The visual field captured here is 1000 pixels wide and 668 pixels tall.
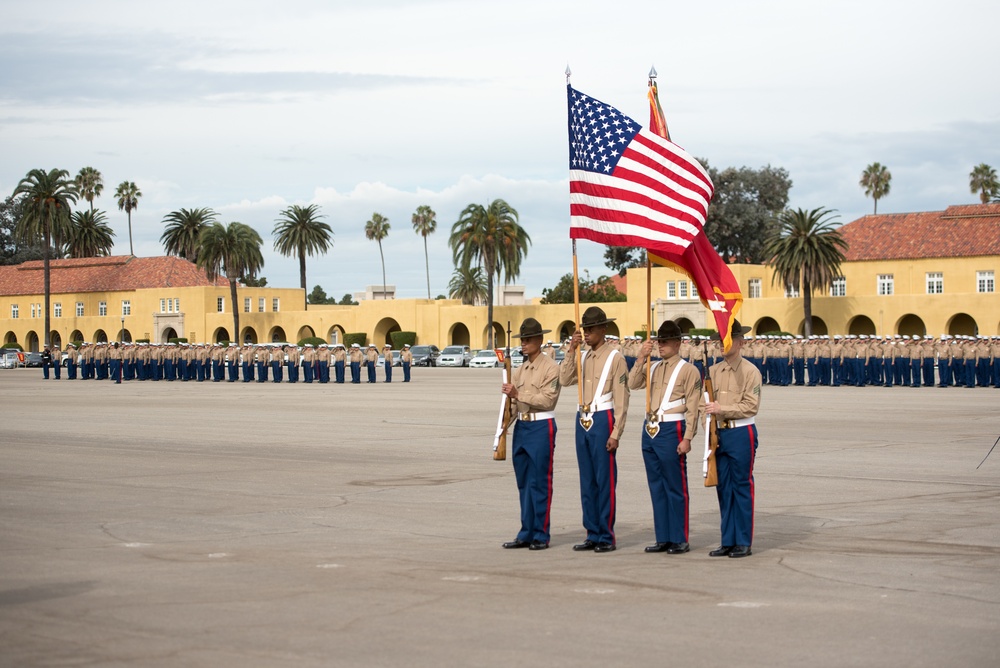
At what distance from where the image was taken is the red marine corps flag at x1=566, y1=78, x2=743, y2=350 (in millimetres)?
10781

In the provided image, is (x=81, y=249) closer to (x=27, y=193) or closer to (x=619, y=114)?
(x=27, y=193)

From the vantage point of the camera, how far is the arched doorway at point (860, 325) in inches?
2689

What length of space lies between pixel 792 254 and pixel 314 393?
36.8 metres

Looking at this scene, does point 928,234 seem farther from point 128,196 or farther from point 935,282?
point 128,196

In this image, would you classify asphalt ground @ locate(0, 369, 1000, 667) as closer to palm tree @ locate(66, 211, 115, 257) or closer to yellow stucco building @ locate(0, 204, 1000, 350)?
yellow stucco building @ locate(0, 204, 1000, 350)

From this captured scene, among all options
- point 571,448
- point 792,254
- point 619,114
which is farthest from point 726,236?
point 619,114

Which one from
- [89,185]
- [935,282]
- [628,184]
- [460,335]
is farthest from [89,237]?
[628,184]

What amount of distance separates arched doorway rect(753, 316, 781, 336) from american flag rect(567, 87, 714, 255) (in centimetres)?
6160

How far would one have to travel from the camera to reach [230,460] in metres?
16.8

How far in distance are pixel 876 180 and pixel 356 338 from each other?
51.4 meters

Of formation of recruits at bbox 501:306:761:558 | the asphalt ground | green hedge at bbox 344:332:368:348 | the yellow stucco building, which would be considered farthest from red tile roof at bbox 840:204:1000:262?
formation of recruits at bbox 501:306:761:558

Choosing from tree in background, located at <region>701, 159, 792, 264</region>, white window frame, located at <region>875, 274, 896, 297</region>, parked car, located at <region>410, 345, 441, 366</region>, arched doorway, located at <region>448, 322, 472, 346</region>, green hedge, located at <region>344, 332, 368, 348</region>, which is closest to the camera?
white window frame, located at <region>875, 274, 896, 297</region>

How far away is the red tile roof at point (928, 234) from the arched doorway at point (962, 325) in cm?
412

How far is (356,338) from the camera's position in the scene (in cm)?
8306
